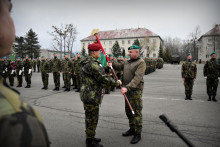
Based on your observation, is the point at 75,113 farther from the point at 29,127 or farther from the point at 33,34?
the point at 33,34

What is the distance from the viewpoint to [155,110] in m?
5.68

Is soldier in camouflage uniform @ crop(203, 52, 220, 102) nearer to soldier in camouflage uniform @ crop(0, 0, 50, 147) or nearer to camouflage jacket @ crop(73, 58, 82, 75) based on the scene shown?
camouflage jacket @ crop(73, 58, 82, 75)

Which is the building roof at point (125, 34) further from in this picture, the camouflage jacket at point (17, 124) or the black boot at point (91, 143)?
the camouflage jacket at point (17, 124)

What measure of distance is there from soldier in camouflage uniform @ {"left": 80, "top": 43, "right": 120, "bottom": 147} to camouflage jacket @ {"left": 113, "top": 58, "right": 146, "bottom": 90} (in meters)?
0.42

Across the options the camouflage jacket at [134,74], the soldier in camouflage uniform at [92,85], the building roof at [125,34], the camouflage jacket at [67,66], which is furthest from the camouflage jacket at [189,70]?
the building roof at [125,34]

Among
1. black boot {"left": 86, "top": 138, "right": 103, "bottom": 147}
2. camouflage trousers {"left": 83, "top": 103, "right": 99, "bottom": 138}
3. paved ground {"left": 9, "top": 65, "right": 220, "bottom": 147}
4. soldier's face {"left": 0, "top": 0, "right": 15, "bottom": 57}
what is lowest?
paved ground {"left": 9, "top": 65, "right": 220, "bottom": 147}

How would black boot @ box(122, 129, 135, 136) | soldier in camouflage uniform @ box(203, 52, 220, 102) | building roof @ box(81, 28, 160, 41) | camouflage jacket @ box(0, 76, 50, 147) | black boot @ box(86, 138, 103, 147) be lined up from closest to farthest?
camouflage jacket @ box(0, 76, 50, 147), black boot @ box(86, 138, 103, 147), black boot @ box(122, 129, 135, 136), soldier in camouflage uniform @ box(203, 52, 220, 102), building roof @ box(81, 28, 160, 41)

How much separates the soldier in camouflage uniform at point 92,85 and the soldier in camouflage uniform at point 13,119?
245 cm

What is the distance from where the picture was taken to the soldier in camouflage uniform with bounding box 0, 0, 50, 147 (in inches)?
22.3

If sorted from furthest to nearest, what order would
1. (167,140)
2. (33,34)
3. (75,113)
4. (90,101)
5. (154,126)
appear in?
(33,34), (75,113), (154,126), (167,140), (90,101)

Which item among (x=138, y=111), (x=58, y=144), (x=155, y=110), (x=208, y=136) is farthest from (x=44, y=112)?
(x=208, y=136)

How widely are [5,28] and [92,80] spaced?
261cm

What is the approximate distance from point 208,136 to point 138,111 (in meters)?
1.89

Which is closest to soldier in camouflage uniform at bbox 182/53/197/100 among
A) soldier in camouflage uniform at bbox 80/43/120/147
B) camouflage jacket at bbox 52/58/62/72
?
soldier in camouflage uniform at bbox 80/43/120/147
